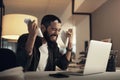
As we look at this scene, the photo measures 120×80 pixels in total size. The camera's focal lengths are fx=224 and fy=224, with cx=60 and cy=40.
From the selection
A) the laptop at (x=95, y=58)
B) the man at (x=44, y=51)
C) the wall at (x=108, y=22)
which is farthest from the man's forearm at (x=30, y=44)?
the wall at (x=108, y=22)

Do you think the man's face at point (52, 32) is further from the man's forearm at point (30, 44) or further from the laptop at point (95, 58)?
the laptop at point (95, 58)

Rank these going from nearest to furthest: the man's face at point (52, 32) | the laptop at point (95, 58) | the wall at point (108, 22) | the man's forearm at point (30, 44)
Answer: the laptop at point (95, 58) → the man's forearm at point (30, 44) → the man's face at point (52, 32) → the wall at point (108, 22)

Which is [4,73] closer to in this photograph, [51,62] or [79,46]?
[51,62]

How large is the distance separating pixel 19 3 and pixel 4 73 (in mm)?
4002

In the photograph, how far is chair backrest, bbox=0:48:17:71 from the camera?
76cm

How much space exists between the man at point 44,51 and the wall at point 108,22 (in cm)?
149

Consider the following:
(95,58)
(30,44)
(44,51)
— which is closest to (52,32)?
(44,51)

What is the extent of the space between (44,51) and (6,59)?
571 mm

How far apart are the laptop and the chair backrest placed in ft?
0.73

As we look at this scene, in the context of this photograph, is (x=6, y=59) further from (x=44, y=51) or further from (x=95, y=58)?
(x=44, y=51)

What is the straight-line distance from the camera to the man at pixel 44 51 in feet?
3.84

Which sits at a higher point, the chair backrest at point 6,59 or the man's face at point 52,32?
the man's face at point 52,32

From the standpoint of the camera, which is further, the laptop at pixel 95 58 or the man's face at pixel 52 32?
the man's face at pixel 52 32

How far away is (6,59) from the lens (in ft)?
2.56
